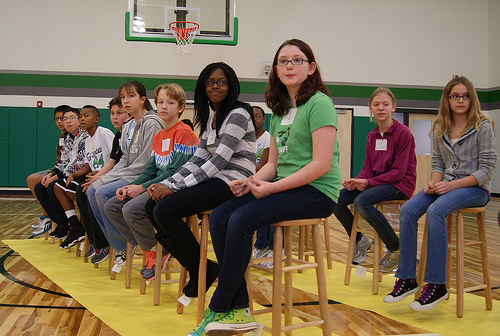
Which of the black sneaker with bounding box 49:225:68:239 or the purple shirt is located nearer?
the purple shirt

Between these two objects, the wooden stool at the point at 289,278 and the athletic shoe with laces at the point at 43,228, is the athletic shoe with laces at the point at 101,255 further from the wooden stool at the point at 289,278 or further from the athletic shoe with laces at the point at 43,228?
the wooden stool at the point at 289,278

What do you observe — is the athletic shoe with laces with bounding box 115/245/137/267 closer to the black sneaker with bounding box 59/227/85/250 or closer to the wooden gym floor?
the wooden gym floor

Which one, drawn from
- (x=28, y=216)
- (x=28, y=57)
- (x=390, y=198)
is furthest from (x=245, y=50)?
(x=390, y=198)

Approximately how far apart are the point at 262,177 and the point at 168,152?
35.9 inches

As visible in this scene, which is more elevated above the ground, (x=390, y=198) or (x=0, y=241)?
(x=390, y=198)

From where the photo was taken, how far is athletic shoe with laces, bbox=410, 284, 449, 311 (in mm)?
2357

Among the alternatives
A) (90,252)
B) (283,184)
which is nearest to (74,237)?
(90,252)

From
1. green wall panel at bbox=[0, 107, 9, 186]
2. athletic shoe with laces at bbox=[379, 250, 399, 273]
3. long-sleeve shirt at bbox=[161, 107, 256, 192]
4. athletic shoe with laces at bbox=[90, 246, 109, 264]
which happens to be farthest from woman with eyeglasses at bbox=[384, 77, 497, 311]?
→ green wall panel at bbox=[0, 107, 9, 186]

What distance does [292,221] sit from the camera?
6.18 feet

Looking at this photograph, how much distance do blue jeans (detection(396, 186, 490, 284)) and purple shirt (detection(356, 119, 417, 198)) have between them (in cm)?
35

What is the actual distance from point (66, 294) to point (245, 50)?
777 centimetres

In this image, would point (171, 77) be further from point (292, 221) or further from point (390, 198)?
point (292, 221)

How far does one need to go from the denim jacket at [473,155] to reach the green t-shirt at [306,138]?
97cm

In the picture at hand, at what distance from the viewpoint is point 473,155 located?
2.58 m
